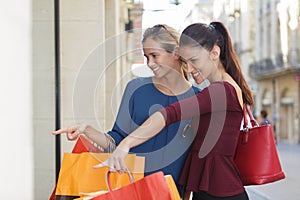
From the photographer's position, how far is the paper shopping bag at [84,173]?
2.27 m

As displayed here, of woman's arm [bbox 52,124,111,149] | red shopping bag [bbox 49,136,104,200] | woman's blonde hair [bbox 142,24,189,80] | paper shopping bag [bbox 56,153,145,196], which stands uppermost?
woman's blonde hair [bbox 142,24,189,80]

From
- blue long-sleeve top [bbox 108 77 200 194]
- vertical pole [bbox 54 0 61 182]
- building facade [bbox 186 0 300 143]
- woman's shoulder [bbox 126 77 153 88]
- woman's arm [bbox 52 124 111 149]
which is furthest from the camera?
building facade [bbox 186 0 300 143]

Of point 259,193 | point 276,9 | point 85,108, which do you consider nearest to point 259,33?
point 276,9

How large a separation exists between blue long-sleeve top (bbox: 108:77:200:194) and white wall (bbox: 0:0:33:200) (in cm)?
48

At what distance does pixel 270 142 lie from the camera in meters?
2.39

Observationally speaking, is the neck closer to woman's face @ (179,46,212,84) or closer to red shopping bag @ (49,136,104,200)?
woman's face @ (179,46,212,84)

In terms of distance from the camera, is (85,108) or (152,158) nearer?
(152,158)

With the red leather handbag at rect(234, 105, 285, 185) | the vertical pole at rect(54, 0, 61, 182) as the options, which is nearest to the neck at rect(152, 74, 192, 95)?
the red leather handbag at rect(234, 105, 285, 185)

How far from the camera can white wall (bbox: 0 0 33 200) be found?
241 cm

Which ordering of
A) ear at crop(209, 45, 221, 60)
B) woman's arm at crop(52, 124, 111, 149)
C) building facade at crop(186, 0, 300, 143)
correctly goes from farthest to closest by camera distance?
building facade at crop(186, 0, 300, 143), ear at crop(209, 45, 221, 60), woman's arm at crop(52, 124, 111, 149)

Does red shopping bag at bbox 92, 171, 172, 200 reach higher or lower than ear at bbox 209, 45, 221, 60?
lower

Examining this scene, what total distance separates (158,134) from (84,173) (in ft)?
1.22

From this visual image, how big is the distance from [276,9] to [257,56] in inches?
221

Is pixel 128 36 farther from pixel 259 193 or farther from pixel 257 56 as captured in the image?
pixel 257 56
